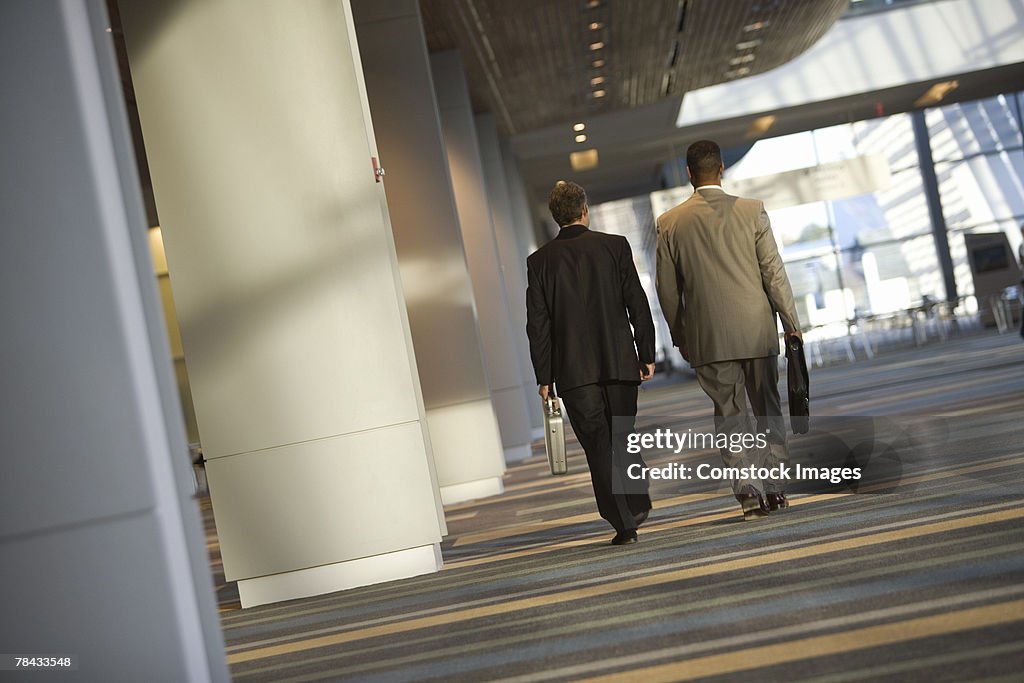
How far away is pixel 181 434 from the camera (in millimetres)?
2771

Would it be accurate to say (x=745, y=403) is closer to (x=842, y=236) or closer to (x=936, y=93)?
(x=842, y=236)

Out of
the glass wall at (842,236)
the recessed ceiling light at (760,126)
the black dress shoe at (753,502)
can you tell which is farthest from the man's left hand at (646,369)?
the glass wall at (842,236)

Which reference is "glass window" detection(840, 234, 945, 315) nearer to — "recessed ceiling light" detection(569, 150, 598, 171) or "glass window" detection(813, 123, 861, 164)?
"glass window" detection(813, 123, 861, 164)

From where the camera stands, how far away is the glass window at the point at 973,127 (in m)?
22.5

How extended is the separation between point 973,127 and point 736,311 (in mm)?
20181

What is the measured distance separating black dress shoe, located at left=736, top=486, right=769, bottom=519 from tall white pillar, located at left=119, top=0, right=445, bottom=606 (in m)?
1.57

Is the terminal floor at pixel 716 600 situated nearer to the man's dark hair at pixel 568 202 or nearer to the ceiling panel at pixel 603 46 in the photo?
the man's dark hair at pixel 568 202

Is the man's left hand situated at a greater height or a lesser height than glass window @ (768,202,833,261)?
lesser

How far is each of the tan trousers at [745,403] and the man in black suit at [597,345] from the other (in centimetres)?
33

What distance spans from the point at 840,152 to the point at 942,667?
2083cm

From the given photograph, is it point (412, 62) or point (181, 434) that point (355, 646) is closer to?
point (181, 434)

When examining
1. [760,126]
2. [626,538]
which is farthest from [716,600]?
[760,126]

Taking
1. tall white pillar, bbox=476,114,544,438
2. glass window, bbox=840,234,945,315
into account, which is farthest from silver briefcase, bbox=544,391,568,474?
glass window, bbox=840,234,945,315

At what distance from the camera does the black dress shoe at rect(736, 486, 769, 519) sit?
5066mm
